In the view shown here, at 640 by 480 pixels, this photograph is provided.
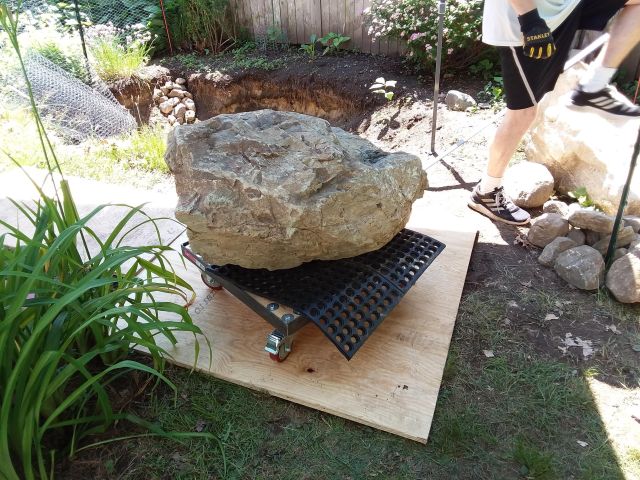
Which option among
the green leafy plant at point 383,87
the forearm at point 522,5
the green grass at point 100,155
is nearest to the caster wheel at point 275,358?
the forearm at point 522,5

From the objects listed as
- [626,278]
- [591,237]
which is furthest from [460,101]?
[626,278]

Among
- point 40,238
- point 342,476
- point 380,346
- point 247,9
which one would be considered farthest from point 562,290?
point 247,9

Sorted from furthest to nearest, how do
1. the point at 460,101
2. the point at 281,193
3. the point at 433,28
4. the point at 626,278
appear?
1. the point at 433,28
2. the point at 460,101
3. the point at 626,278
4. the point at 281,193

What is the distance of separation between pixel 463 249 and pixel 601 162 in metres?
1.07

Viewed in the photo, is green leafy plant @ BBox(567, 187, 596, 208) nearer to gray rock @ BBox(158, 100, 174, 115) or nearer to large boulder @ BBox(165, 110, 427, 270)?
large boulder @ BBox(165, 110, 427, 270)

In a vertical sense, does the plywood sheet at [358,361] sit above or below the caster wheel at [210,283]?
below

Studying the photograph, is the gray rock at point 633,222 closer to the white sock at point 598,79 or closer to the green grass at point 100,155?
the white sock at point 598,79

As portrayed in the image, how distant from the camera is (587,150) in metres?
3.00

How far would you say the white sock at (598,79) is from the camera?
8.88 ft

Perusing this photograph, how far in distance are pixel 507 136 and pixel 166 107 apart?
465 cm

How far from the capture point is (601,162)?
2926mm

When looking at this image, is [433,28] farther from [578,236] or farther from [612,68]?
[578,236]

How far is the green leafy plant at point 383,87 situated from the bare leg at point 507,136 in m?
2.21

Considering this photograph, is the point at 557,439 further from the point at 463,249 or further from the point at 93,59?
the point at 93,59
